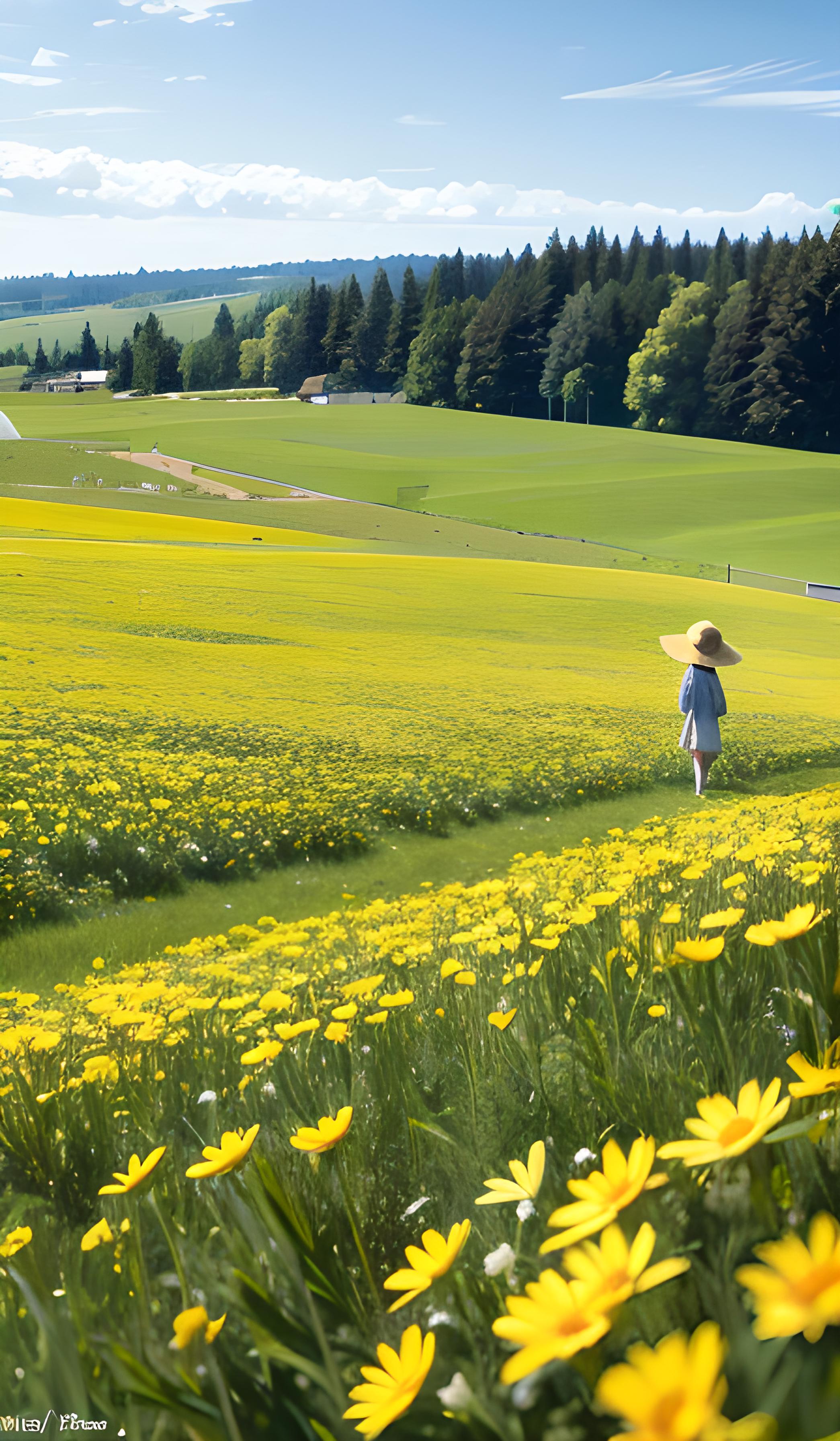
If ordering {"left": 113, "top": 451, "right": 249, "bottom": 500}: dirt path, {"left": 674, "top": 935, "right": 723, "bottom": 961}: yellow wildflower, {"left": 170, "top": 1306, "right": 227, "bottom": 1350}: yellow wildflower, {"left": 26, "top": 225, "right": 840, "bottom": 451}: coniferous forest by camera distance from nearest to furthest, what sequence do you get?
{"left": 170, "top": 1306, "right": 227, "bottom": 1350}: yellow wildflower < {"left": 674, "top": 935, "right": 723, "bottom": 961}: yellow wildflower < {"left": 113, "top": 451, "right": 249, "bottom": 500}: dirt path < {"left": 26, "top": 225, "right": 840, "bottom": 451}: coniferous forest

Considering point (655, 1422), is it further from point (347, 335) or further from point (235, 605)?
point (347, 335)

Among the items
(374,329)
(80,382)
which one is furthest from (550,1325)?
(80,382)

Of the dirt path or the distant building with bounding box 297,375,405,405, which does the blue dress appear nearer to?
the dirt path

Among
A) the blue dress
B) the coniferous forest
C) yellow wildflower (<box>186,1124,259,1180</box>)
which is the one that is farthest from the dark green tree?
yellow wildflower (<box>186,1124,259,1180</box>)

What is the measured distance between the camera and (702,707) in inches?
372

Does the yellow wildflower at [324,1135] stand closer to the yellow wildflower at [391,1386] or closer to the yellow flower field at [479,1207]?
the yellow flower field at [479,1207]

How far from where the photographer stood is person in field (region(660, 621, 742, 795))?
30.1ft

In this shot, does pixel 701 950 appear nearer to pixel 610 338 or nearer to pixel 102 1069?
pixel 102 1069

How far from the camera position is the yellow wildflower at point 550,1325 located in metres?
0.60

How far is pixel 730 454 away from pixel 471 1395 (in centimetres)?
6584

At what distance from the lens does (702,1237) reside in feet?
2.64

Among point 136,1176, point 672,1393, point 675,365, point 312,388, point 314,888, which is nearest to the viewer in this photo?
point 672,1393

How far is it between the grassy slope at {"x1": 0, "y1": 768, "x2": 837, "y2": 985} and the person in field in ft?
2.79

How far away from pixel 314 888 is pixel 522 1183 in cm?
729
